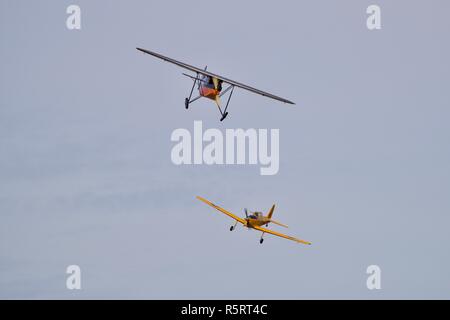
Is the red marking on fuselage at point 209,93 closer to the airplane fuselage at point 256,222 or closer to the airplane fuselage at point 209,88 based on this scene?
the airplane fuselage at point 209,88

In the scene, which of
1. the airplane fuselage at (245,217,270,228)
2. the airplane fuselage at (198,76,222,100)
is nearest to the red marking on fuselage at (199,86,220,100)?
the airplane fuselage at (198,76,222,100)

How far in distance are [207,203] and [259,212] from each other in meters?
6.57

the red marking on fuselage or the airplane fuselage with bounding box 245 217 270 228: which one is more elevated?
the red marking on fuselage

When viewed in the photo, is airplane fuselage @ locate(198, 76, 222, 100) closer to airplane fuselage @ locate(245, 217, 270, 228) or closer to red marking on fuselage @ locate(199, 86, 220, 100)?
red marking on fuselage @ locate(199, 86, 220, 100)

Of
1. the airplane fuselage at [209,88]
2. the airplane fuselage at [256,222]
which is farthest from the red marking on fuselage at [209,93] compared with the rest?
the airplane fuselage at [256,222]

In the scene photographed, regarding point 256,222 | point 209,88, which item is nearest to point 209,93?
point 209,88

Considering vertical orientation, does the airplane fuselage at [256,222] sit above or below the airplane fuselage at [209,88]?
below

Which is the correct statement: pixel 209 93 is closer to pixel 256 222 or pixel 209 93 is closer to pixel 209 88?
pixel 209 88

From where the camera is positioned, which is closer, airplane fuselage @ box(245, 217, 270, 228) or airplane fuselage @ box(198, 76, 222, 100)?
airplane fuselage @ box(198, 76, 222, 100)

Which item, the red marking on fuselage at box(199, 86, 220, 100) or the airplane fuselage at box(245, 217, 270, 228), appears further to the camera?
the airplane fuselage at box(245, 217, 270, 228)
